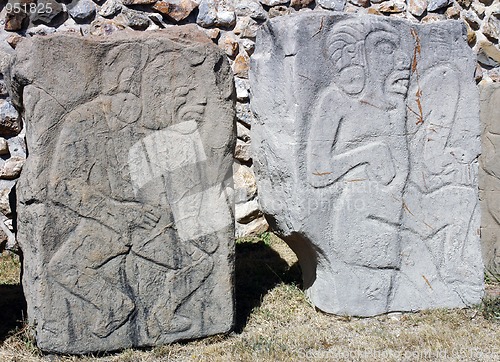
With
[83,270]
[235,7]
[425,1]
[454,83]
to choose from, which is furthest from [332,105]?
[425,1]

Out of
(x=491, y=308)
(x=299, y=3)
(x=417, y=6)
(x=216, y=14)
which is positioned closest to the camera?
(x=491, y=308)

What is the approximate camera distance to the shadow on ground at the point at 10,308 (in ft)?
10.3

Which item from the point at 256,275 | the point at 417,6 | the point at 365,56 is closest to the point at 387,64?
the point at 365,56

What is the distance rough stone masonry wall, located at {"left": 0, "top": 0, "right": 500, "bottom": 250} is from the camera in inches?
170

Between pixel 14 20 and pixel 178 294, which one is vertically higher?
pixel 14 20

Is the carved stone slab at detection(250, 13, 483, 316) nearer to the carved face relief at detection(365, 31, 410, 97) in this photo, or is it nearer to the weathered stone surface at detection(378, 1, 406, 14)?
the carved face relief at detection(365, 31, 410, 97)

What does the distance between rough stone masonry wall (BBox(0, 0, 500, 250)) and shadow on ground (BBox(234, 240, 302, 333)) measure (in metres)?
0.46

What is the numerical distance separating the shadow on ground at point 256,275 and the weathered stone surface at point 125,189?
42 cm

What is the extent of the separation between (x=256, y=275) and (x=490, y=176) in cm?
158

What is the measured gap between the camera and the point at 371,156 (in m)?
3.30

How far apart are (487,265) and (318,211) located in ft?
4.84

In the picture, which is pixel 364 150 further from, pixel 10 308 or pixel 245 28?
pixel 10 308

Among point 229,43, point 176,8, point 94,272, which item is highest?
point 176,8

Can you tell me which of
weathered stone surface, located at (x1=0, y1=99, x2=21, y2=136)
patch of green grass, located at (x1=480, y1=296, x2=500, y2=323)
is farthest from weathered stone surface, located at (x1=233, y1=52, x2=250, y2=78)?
patch of green grass, located at (x1=480, y1=296, x2=500, y2=323)
